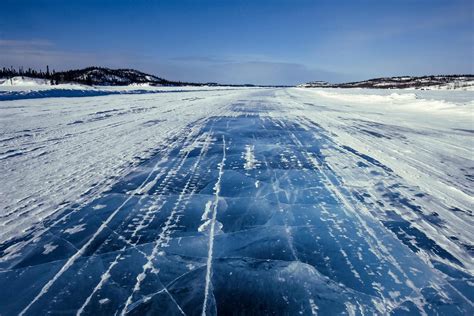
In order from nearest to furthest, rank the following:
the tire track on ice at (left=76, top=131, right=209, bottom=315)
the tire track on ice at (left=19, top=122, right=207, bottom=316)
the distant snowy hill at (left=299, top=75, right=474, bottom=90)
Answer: the tire track on ice at (left=19, top=122, right=207, bottom=316), the tire track on ice at (left=76, top=131, right=209, bottom=315), the distant snowy hill at (left=299, top=75, right=474, bottom=90)

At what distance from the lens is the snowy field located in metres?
2.40

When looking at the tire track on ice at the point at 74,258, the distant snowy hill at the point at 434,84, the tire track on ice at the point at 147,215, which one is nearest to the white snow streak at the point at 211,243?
the tire track on ice at the point at 147,215

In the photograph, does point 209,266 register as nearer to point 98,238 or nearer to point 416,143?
point 98,238

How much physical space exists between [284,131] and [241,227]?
266 inches

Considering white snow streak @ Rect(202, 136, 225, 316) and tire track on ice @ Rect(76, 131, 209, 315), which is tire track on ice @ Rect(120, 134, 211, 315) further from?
white snow streak @ Rect(202, 136, 225, 316)

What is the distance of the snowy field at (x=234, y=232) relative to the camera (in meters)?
2.40

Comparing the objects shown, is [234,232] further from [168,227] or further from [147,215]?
[147,215]

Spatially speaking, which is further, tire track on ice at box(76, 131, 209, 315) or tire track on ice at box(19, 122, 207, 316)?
tire track on ice at box(76, 131, 209, 315)

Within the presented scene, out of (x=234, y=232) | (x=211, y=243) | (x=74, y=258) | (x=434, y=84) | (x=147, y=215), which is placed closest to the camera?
(x=74, y=258)

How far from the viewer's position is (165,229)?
339cm

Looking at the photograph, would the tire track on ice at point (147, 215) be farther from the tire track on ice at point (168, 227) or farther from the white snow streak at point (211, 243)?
the white snow streak at point (211, 243)

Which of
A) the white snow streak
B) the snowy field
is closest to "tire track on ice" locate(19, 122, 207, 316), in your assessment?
the snowy field

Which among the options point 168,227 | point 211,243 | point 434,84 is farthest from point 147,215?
point 434,84

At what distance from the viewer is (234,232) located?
3393 mm
